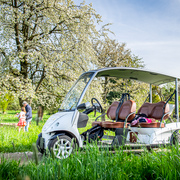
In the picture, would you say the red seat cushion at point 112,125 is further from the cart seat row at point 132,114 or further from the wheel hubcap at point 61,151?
the wheel hubcap at point 61,151

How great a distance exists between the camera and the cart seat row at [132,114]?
5742 millimetres

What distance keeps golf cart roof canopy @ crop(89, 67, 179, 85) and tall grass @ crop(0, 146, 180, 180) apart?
2.95 meters

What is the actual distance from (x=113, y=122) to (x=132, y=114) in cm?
69

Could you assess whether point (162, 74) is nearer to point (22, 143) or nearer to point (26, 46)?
point (22, 143)

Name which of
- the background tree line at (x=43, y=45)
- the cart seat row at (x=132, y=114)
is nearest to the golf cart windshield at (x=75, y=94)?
the cart seat row at (x=132, y=114)

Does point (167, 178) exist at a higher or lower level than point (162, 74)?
lower

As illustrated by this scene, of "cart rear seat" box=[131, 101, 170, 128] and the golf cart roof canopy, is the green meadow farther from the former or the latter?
the golf cart roof canopy

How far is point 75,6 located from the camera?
15.0 m

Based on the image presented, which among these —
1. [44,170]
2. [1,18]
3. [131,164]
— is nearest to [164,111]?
[131,164]

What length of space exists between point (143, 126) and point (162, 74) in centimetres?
145

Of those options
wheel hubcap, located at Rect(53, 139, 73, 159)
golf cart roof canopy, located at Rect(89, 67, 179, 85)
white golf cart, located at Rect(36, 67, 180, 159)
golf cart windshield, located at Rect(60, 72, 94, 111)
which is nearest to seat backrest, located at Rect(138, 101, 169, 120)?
white golf cart, located at Rect(36, 67, 180, 159)

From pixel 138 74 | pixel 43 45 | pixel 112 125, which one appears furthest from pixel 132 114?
pixel 43 45

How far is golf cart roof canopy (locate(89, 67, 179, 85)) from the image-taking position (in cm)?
609

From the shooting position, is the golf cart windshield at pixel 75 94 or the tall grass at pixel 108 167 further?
the golf cart windshield at pixel 75 94
